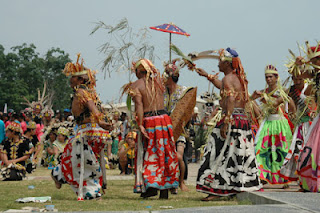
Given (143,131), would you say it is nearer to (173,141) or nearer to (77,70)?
(173,141)

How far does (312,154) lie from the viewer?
775cm

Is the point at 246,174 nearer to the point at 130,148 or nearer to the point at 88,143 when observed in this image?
the point at 88,143

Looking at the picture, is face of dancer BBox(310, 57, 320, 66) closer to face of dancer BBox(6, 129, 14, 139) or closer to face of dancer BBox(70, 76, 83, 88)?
face of dancer BBox(70, 76, 83, 88)

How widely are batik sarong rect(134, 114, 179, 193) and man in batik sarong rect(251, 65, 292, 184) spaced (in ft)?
8.57

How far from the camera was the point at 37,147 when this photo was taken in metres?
16.7

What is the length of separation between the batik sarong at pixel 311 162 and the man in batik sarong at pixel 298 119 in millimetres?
1005

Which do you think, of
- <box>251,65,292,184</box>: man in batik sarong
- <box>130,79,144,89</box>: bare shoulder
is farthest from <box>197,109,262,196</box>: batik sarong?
<box>251,65,292,184</box>: man in batik sarong

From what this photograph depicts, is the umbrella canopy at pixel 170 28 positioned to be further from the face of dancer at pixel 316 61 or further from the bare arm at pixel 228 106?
the face of dancer at pixel 316 61

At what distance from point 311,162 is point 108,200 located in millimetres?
2880

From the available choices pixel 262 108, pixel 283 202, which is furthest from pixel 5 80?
pixel 283 202

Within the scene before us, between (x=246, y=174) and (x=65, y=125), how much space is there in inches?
348

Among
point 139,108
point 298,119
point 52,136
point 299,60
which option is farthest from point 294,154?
point 52,136

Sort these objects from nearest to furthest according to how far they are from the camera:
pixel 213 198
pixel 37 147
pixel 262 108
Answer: pixel 213 198 < pixel 262 108 < pixel 37 147

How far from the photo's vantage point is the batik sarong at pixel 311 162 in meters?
7.62
